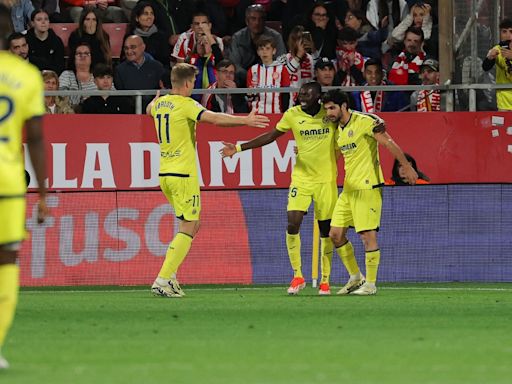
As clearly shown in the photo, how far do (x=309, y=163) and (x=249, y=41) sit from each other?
17.9 ft

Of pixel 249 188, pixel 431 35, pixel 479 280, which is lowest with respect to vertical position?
pixel 479 280

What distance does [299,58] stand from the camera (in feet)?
73.2

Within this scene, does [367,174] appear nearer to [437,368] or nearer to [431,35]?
[431,35]

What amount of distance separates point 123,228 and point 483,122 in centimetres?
561

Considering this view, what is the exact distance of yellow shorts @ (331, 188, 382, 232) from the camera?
57.1ft

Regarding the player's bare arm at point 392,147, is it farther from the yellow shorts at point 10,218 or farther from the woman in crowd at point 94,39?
the yellow shorts at point 10,218

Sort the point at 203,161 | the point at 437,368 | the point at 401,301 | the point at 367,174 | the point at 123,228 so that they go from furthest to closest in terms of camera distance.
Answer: the point at 203,161 < the point at 123,228 < the point at 367,174 < the point at 401,301 < the point at 437,368

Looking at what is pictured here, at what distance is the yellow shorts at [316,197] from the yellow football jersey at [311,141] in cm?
8

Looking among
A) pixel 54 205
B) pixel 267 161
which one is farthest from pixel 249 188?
pixel 54 205

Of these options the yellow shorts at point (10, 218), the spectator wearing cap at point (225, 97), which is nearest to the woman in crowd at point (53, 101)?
the spectator wearing cap at point (225, 97)

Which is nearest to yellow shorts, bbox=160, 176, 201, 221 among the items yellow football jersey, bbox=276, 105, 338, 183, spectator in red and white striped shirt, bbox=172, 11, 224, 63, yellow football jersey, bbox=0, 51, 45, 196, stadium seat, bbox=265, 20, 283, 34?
yellow football jersey, bbox=276, 105, 338, 183

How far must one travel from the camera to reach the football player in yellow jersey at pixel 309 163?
1791 centimetres

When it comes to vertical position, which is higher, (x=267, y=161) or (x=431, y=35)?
(x=431, y=35)

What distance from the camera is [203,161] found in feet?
71.8
